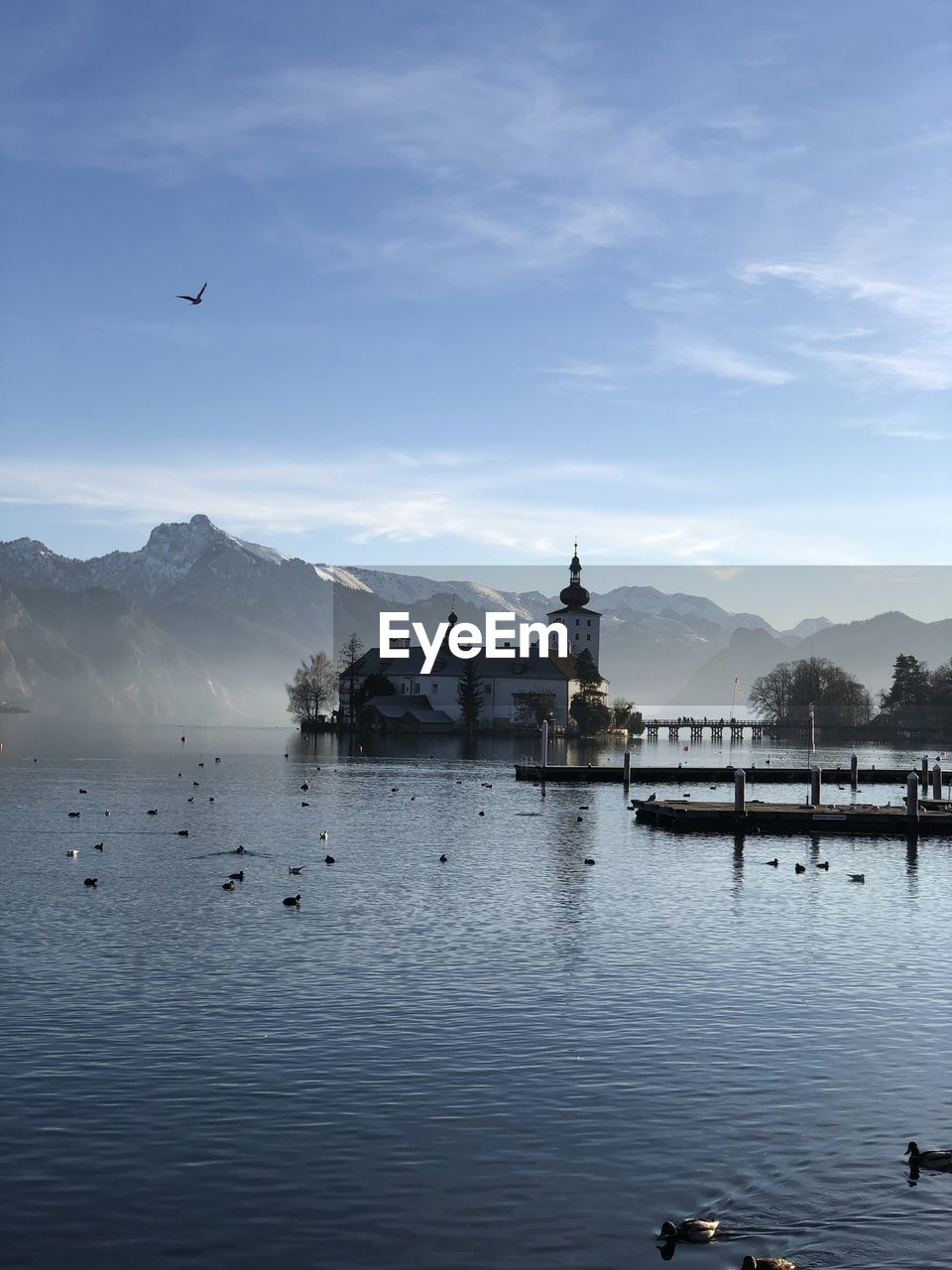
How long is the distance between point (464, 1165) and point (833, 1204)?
6.17 meters

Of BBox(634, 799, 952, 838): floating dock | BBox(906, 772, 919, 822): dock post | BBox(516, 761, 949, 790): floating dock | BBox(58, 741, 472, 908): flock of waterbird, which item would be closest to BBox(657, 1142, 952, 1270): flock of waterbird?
BBox(58, 741, 472, 908): flock of waterbird

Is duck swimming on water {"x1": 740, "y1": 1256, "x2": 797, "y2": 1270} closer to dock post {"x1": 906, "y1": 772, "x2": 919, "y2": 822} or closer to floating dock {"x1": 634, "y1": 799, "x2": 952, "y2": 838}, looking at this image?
floating dock {"x1": 634, "y1": 799, "x2": 952, "y2": 838}

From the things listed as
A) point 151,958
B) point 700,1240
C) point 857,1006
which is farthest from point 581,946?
point 700,1240

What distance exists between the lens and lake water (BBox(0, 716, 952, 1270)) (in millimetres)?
20234

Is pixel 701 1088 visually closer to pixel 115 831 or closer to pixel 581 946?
pixel 581 946

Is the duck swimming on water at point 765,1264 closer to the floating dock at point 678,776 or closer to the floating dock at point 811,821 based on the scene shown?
the floating dock at point 811,821

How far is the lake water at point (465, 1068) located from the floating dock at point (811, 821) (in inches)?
872

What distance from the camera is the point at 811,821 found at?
83.3m

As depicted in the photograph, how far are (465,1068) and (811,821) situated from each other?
59.3 meters

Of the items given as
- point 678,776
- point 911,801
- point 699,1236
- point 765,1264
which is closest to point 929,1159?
point 699,1236

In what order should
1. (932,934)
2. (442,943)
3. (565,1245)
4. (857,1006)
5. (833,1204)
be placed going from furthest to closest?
1. (932,934)
2. (442,943)
3. (857,1006)
4. (833,1204)
5. (565,1245)

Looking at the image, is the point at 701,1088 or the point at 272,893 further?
the point at 272,893

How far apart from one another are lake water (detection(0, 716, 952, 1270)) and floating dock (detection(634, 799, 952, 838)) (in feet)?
72.7

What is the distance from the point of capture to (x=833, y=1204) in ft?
70.2
